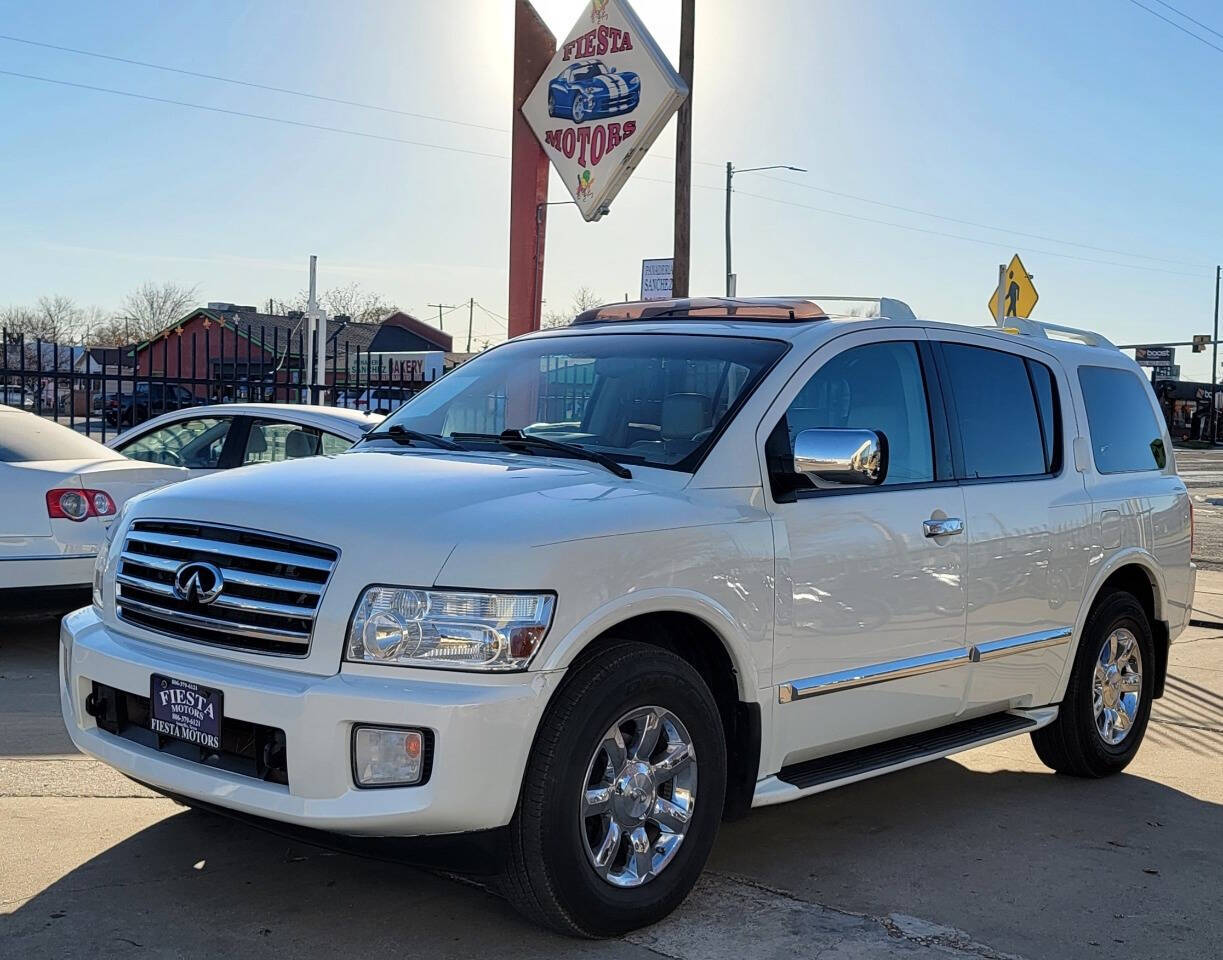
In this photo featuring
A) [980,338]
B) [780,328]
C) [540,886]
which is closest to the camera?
[540,886]

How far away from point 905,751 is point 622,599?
64.4 inches

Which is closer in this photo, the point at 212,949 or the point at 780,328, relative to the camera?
the point at 212,949

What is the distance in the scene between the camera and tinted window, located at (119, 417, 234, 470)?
9211mm

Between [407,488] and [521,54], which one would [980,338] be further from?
[521,54]

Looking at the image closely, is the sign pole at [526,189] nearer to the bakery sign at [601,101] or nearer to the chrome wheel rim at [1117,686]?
the bakery sign at [601,101]

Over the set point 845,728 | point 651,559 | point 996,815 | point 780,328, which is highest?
point 780,328

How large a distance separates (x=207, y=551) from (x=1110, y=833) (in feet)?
12.0

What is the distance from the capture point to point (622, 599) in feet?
13.2

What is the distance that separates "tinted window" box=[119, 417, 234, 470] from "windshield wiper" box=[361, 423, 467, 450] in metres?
4.11

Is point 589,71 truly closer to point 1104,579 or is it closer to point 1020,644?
point 1104,579

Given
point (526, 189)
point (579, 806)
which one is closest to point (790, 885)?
point (579, 806)

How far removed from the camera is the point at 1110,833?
554 centimetres

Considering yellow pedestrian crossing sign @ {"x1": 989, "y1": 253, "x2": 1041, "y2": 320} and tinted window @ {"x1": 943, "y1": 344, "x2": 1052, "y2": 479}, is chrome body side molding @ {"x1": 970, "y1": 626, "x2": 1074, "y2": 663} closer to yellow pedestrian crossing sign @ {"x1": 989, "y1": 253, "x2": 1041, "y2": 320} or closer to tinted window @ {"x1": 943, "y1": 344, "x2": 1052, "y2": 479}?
tinted window @ {"x1": 943, "y1": 344, "x2": 1052, "y2": 479}

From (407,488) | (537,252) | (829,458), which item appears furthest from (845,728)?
(537,252)
